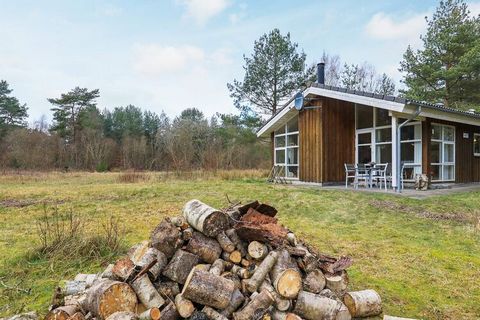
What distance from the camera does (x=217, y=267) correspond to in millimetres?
2727

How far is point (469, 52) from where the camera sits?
726 inches

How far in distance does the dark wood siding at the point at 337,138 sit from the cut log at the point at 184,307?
9.61m

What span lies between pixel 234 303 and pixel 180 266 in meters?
0.52

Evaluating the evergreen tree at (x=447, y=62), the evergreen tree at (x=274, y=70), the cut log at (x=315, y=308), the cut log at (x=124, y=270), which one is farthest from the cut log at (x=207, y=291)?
the evergreen tree at (x=447, y=62)

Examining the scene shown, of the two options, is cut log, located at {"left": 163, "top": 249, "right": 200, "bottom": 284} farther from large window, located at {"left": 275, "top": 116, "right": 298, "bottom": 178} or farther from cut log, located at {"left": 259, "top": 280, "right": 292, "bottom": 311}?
large window, located at {"left": 275, "top": 116, "right": 298, "bottom": 178}

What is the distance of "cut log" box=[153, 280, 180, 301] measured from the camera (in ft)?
8.41

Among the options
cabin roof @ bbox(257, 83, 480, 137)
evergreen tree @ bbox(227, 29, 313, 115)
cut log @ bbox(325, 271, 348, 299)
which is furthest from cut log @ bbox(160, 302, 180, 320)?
evergreen tree @ bbox(227, 29, 313, 115)

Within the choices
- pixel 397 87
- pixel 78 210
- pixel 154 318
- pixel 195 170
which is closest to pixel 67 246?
pixel 154 318

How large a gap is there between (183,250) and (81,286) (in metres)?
1.07

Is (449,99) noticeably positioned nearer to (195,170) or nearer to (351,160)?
(351,160)

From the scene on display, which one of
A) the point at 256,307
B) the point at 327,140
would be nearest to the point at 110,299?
the point at 256,307

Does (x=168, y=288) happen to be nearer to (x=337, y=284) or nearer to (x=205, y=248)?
(x=205, y=248)

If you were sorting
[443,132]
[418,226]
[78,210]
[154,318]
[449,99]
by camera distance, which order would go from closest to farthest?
[154,318], [418,226], [78,210], [443,132], [449,99]

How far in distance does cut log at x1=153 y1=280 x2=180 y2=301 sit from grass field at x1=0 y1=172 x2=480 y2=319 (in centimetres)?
118
